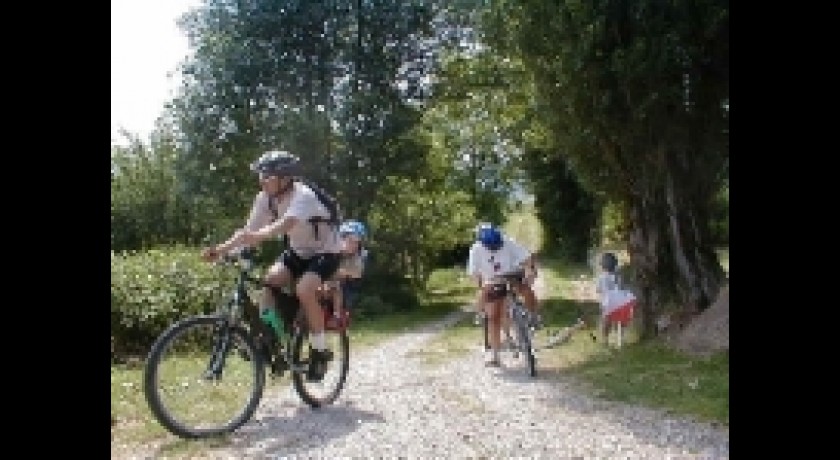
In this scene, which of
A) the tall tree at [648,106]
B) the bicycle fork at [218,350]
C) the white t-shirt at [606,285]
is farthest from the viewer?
the white t-shirt at [606,285]

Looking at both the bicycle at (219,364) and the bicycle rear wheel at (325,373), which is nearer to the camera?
the bicycle at (219,364)

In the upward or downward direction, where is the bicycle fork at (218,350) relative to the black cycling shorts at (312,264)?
downward

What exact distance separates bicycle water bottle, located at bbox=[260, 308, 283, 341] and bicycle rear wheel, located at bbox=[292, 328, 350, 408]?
0.24 metres

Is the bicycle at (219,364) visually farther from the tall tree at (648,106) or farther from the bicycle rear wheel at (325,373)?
the tall tree at (648,106)

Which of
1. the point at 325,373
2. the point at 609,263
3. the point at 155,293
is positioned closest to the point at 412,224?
the point at 155,293

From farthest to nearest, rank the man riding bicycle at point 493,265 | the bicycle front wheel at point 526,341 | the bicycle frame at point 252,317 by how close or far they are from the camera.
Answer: the man riding bicycle at point 493,265, the bicycle front wheel at point 526,341, the bicycle frame at point 252,317

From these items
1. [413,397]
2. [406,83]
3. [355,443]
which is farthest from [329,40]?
[355,443]

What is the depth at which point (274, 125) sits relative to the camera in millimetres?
21219

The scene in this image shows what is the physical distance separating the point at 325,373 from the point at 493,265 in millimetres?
3171

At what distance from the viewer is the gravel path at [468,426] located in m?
5.46

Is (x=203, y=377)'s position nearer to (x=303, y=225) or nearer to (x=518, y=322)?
(x=303, y=225)

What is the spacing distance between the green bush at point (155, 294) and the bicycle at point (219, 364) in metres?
6.78

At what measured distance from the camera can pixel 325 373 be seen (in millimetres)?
6746

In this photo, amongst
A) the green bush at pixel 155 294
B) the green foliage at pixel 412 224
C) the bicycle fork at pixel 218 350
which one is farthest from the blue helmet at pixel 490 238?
the green foliage at pixel 412 224
